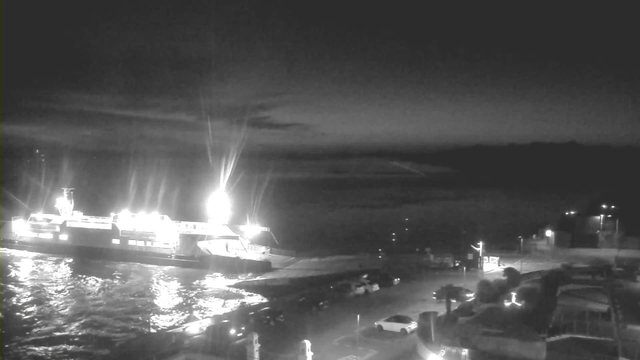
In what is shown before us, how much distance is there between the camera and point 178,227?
19.8 meters

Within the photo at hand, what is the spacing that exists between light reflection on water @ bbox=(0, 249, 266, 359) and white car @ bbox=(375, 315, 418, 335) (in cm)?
452

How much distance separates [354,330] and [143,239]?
49.2ft

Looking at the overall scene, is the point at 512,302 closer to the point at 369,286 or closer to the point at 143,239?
the point at 369,286

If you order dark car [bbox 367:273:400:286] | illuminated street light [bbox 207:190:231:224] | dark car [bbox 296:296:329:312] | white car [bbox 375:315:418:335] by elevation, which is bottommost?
dark car [bbox 296:296:329:312]

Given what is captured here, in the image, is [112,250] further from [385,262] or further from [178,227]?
[385,262]

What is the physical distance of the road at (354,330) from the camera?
6332 mm

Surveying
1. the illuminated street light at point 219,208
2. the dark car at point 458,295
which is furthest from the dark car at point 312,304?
the illuminated street light at point 219,208

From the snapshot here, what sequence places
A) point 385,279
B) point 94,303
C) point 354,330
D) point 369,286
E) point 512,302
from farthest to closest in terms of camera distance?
point 94,303 → point 385,279 → point 369,286 → point 512,302 → point 354,330

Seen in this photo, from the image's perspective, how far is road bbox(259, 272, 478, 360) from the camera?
6332 millimetres

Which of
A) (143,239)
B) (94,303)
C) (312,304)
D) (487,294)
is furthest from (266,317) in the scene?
(143,239)

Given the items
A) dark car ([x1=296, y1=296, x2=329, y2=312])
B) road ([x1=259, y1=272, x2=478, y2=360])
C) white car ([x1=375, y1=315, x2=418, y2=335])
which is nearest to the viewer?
road ([x1=259, y1=272, x2=478, y2=360])

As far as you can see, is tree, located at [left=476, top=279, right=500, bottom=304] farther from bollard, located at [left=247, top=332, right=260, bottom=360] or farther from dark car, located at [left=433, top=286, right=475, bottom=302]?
bollard, located at [left=247, top=332, right=260, bottom=360]

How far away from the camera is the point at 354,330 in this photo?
7438mm

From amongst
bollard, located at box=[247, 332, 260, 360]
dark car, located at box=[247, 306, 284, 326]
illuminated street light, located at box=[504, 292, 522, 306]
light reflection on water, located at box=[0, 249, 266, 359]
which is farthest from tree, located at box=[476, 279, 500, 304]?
light reflection on water, located at box=[0, 249, 266, 359]
